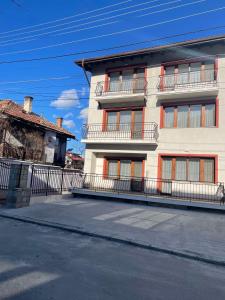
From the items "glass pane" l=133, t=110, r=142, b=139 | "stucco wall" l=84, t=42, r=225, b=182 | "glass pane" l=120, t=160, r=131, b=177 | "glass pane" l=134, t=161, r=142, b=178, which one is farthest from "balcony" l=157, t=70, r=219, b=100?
"glass pane" l=120, t=160, r=131, b=177

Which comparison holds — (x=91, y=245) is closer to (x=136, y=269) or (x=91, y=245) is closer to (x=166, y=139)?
(x=136, y=269)

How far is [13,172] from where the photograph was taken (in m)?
9.64

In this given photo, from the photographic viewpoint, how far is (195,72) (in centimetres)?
1519

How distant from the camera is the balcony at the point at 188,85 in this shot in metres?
14.2

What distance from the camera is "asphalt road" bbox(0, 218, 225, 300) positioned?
3.33 m

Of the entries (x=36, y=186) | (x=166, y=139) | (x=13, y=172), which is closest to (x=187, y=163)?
(x=166, y=139)

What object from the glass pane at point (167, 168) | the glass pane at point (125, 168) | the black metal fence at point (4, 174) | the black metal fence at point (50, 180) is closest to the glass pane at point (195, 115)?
the glass pane at point (167, 168)

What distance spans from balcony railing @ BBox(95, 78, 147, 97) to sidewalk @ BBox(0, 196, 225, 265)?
914cm

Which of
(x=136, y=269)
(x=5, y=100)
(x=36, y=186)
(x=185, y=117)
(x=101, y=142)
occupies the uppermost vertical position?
(x=5, y=100)

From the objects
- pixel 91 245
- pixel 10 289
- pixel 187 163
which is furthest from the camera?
pixel 187 163

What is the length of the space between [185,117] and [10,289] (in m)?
13.7

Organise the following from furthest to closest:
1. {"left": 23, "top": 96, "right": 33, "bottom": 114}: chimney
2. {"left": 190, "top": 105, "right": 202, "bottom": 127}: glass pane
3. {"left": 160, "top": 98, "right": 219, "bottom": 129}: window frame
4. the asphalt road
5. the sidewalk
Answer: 1. {"left": 23, "top": 96, "right": 33, "bottom": 114}: chimney
2. {"left": 190, "top": 105, "right": 202, "bottom": 127}: glass pane
3. {"left": 160, "top": 98, "right": 219, "bottom": 129}: window frame
4. the sidewalk
5. the asphalt road

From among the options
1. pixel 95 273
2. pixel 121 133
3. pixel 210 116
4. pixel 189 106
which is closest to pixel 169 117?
pixel 189 106

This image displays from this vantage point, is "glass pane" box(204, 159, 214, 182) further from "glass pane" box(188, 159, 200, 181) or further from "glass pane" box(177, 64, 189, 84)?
"glass pane" box(177, 64, 189, 84)
